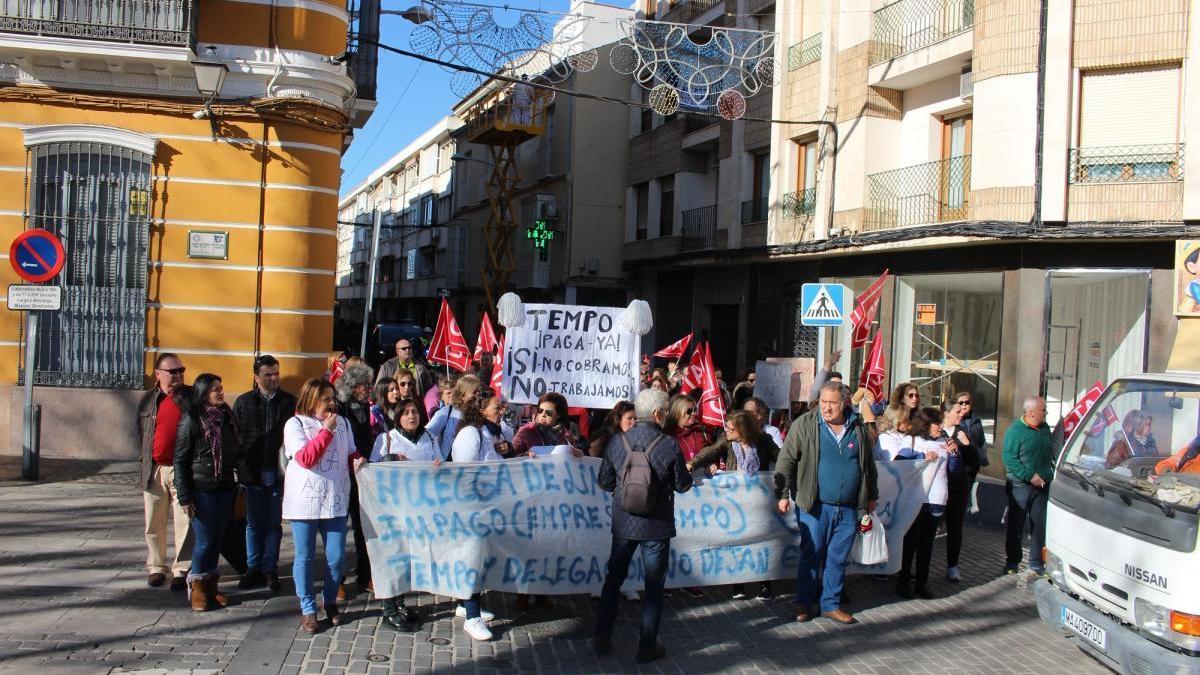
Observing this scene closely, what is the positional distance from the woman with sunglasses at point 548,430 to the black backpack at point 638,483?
4.32 feet

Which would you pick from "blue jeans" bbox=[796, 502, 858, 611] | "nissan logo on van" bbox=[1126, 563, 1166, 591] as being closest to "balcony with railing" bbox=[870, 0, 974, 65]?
"blue jeans" bbox=[796, 502, 858, 611]

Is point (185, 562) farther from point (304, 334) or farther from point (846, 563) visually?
point (304, 334)

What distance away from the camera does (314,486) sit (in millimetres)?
6438

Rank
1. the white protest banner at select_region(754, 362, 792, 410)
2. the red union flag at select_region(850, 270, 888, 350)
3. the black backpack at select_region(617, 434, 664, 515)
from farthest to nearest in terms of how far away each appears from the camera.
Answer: the white protest banner at select_region(754, 362, 792, 410)
the red union flag at select_region(850, 270, 888, 350)
the black backpack at select_region(617, 434, 664, 515)

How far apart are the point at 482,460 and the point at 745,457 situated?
2268 millimetres

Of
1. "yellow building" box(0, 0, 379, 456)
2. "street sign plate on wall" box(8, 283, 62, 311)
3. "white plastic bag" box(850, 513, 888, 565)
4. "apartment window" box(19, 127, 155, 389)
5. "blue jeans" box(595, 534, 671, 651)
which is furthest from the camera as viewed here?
"apartment window" box(19, 127, 155, 389)

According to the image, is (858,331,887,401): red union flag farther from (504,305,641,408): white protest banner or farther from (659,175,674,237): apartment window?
(659,175,674,237): apartment window

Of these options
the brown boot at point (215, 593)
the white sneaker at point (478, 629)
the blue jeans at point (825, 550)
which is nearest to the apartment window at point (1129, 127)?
the blue jeans at point (825, 550)

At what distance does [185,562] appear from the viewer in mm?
7402

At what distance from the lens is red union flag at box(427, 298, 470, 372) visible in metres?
12.6

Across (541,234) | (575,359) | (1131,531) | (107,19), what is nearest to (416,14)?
(107,19)

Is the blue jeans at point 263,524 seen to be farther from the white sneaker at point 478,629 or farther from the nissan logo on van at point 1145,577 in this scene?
the nissan logo on van at point 1145,577

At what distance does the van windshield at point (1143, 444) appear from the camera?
582cm

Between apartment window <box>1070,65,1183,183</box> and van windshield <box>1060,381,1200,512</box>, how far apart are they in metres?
10.5
